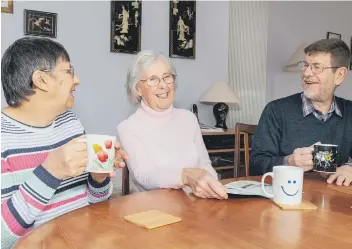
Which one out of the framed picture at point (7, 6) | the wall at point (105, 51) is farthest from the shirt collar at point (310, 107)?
the framed picture at point (7, 6)

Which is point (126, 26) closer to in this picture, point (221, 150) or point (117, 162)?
point (221, 150)

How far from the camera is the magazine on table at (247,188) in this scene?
1156 millimetres

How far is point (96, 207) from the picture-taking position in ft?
3.44

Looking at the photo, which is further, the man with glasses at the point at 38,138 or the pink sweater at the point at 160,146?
the pink sweater at the point at 160,146

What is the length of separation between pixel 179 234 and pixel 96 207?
0.30 metres

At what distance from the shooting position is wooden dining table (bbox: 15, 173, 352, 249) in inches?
31.1

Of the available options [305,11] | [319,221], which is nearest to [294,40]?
[305,11]

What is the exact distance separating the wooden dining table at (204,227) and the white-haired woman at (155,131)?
346 mm

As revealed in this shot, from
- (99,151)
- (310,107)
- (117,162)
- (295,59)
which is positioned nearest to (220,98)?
(295,59)

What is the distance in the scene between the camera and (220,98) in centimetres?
370

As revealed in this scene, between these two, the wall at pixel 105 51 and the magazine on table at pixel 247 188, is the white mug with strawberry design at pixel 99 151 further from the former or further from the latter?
the wall at pixel 105 51

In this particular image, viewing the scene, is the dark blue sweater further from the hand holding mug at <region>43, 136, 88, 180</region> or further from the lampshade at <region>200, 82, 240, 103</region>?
the lampshade at <region>200, 82, 240, 103</region>

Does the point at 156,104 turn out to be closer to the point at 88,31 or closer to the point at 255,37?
the point at 88,31

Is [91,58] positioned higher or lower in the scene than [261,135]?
higher
